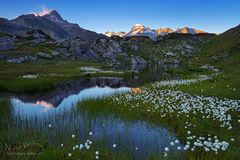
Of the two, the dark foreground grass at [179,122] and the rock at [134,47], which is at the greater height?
the rock at [134,47]

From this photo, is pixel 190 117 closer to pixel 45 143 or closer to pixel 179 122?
pixel 179 122

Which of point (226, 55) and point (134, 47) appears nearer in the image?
point (226, 55)

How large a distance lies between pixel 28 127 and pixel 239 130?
1183cm

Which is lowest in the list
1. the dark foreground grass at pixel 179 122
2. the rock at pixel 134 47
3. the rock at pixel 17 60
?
the dark foreground grass at pixel 179 122

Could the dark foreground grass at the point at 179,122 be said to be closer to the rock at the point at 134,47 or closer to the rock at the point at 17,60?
the rock at the point at 17,60

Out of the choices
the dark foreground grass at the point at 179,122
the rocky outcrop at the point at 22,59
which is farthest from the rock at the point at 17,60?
the dark foreground grass at the point at 179,122

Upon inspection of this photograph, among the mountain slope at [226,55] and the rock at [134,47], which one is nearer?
the mountain slope at [226,55]

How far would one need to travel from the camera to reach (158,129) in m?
17.7

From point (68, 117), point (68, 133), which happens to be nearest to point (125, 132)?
point (68, 133)

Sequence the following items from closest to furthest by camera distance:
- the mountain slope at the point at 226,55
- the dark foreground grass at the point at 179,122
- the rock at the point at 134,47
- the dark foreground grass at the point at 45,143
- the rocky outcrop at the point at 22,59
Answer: the dark foreground grass at the point at 45,143 → the dark foreground grass at the point at 179,122 → the mountain slope at the point at 226,55 → the rocky outcrop at the point at 22,59 → the rock at the point at 134,47

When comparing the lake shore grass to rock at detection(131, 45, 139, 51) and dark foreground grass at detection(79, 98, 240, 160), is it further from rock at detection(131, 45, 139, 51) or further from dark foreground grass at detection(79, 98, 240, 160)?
rock at detection(131, 45, 139, 51)

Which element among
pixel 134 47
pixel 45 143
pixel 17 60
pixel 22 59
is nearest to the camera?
pixel 45 143

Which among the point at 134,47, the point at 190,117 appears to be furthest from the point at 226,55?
the point at 134,47

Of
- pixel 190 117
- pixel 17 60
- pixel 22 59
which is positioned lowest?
pixel 190 117
